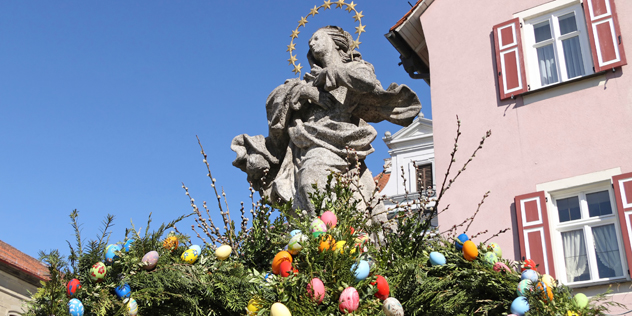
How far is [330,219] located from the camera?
122 inches

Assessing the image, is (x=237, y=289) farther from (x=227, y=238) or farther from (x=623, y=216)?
(x=623, y=216)

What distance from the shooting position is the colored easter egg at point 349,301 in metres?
2.67

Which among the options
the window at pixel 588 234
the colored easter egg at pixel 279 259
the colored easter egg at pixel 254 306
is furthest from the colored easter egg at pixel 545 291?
the window at pixel 588 234

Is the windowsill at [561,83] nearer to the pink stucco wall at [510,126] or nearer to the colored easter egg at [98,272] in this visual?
the pink stucco wall at [510,126]

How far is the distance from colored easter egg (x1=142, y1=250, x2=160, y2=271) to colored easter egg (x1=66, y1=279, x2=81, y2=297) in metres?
0.29

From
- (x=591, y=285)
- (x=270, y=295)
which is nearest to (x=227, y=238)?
(x=270, y=295)

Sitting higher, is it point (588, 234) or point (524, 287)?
point (588, 234)

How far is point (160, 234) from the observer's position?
3.17 meters

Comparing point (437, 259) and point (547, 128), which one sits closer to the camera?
point (437, 259)

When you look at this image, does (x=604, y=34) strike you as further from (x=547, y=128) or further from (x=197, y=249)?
(x=197, y=249)

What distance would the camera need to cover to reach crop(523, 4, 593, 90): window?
29.4 feet

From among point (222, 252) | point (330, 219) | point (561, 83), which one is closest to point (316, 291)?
point (330, 219)

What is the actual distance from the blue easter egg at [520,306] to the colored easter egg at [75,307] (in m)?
1.83

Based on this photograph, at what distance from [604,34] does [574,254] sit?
2945mm
